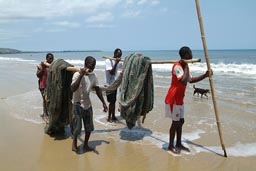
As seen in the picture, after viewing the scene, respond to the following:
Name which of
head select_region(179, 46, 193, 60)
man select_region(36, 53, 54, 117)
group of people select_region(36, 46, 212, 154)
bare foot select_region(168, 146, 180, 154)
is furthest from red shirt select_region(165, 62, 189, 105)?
man select_region(36, 53, 54, 117)

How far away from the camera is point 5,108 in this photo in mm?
8625

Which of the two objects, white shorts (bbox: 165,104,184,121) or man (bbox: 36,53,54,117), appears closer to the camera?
white shorts (bbox: 165,104,184,121)

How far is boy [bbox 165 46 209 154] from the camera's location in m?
4.80

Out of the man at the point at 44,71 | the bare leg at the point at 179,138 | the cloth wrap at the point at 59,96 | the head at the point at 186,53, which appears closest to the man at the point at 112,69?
the cloth wrap at the point at 59,96

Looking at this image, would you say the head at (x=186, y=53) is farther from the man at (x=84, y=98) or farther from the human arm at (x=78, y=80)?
the human arm at (x=78, y=80)

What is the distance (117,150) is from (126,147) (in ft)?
0.80

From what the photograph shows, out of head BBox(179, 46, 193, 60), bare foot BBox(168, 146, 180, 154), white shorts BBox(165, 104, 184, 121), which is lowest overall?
bare foot BBox(168, 146, 180, 154)

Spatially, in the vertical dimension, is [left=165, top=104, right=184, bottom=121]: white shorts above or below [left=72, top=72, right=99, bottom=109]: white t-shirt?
below

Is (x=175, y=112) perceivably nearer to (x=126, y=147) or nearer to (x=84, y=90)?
(x=126, y=147)

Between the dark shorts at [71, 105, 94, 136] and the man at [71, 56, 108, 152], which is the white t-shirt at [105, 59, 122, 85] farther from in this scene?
the dark shorts at [71, 105, 94, 136]

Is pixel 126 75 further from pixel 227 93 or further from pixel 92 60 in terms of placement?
pixel 227 93

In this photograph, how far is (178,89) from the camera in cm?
493

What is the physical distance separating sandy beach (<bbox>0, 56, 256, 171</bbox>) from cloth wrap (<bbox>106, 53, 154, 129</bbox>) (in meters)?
0.59

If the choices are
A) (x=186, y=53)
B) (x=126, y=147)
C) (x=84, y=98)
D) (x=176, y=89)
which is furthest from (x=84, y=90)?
(x=186, y=53)
